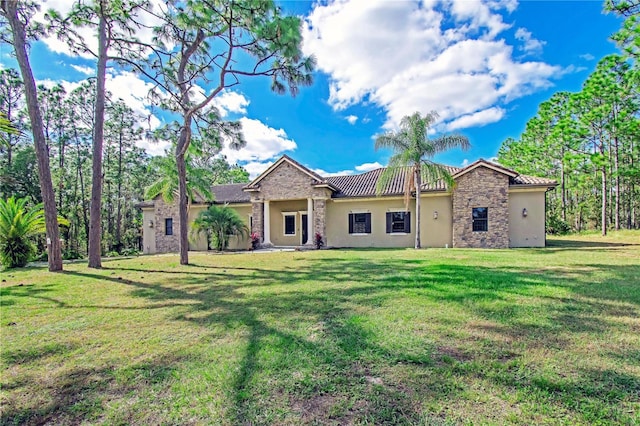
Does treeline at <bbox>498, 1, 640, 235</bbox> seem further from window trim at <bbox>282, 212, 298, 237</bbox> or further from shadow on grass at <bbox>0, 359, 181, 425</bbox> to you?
window trim at <bbox>282, 212, 298, 237</bbox>

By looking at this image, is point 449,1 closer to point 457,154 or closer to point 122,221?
point 457,154

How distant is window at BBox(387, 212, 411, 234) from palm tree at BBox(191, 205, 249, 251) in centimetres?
929

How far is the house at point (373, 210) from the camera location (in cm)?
1672

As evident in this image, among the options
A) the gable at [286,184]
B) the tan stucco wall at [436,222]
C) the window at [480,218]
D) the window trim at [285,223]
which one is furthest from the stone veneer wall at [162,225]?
the window at [480,218]

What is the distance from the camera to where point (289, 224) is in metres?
21.8

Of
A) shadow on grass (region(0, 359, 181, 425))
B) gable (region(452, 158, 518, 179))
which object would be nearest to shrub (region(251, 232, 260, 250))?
gable (region(452, 158, 518, 179))

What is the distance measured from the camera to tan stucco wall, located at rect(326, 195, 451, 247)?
59.2ft

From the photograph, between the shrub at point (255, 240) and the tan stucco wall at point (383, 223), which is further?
the shrub at point (255, 240)

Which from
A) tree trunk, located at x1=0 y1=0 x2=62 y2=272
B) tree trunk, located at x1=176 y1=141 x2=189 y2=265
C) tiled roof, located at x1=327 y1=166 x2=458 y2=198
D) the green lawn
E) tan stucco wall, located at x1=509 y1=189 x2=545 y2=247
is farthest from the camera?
tiled roof, located at x1=327 y1=166 x2=458 y2=198

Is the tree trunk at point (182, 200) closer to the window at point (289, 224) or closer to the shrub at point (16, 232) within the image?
the shrub at point (16, 232)

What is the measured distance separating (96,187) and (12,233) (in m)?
4.84

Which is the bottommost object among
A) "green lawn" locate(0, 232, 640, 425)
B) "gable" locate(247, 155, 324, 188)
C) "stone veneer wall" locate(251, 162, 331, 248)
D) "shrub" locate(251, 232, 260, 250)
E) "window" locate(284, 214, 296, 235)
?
"green lawn" locate(0, 232, 640, 425)

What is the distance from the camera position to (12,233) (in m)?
12.7

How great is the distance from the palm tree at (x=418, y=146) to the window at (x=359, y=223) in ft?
10.2
